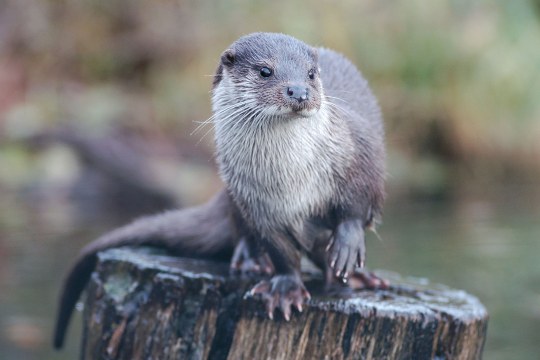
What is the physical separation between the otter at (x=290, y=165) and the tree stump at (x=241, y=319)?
0.08 meters

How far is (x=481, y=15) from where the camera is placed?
32.2ft

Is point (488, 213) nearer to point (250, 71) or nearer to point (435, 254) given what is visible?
point (435, 254)

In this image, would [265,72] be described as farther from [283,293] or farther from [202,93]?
[202,93]

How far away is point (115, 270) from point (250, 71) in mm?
803

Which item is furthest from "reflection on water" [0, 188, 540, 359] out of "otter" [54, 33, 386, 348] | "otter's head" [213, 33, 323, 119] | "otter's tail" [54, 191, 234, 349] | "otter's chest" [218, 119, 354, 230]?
"otter's head" [213, 33, 323, 119]

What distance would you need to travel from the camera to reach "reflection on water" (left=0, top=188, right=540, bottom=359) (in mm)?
4645

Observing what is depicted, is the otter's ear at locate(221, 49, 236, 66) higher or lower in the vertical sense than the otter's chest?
higher

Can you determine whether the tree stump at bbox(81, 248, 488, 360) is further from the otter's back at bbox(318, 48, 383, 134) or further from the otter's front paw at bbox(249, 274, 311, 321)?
the otter's back at bbox(318, 48, 383, 134)

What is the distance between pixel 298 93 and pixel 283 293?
570 mm

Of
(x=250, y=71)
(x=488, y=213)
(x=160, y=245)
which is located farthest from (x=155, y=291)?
(x=488, y=213)

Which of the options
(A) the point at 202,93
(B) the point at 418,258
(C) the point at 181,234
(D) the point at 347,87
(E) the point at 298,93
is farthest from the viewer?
(A) the point at 202,93

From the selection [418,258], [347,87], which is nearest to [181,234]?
[347,87]

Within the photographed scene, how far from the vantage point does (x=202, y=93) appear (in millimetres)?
9414

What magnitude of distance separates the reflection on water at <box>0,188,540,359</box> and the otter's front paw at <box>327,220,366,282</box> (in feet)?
5.21
